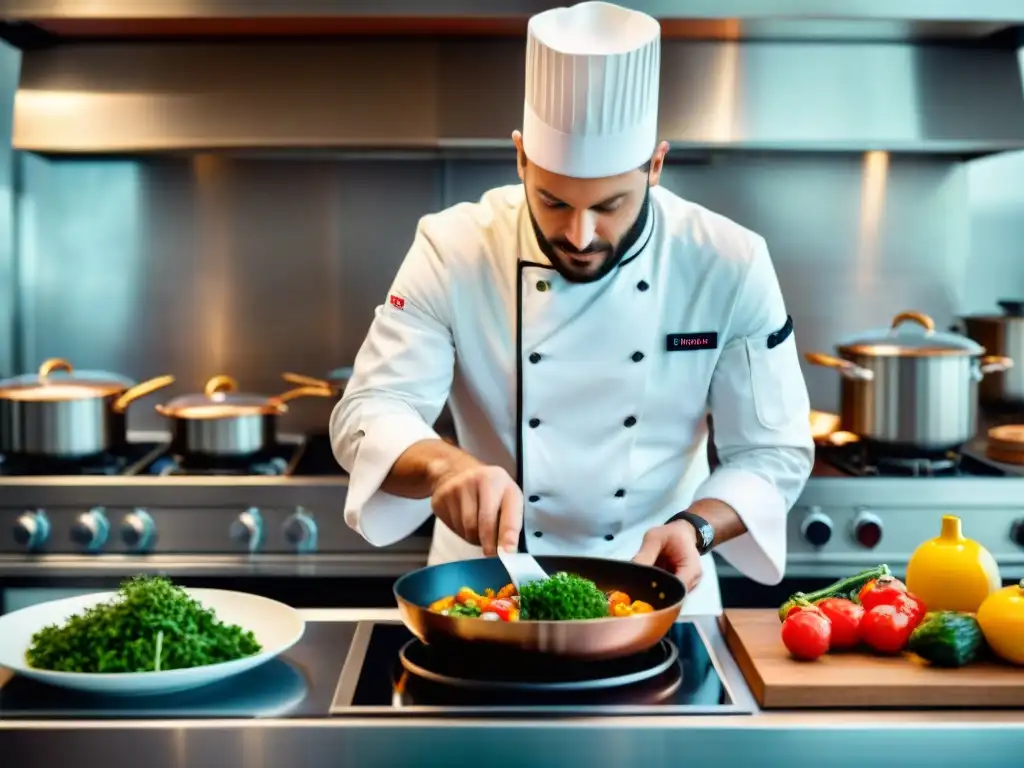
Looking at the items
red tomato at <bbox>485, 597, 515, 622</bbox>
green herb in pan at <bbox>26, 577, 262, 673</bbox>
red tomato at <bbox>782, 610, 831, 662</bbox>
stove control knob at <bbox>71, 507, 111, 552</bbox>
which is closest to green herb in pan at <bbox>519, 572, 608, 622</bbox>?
red tomato at <bbox>485, 597, 515, 622</bbox>

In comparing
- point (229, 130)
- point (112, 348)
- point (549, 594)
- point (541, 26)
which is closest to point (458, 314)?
point (541, 26)

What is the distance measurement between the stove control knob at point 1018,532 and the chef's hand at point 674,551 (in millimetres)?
1310

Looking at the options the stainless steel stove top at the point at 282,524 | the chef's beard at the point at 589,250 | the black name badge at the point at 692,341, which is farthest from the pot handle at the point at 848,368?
the chef's beard at the point at 589,250

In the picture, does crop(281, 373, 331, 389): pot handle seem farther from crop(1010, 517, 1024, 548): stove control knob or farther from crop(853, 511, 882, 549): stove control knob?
crop(1010, 517, 1024, 548): stove control knob

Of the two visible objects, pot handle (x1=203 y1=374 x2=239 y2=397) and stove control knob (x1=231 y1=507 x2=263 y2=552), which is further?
pot handle (x1=203 y1=374 x2=239 y2=397)

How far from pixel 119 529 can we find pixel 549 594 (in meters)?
1.64

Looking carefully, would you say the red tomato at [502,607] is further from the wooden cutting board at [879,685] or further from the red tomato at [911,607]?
the red tomato at [911,607]

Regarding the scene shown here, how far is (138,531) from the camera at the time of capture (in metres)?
2.89

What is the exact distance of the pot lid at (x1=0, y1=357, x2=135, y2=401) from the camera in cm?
306

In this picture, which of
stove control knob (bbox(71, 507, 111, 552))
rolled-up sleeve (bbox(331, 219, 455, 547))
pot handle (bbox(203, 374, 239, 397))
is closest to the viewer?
rolled-up sleeve (bbox(331, 219, 455, 547))

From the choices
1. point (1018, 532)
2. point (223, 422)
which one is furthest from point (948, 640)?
point (223, 422)

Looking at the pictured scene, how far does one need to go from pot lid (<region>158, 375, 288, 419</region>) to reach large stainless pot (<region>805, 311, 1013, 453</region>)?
50.6 inches

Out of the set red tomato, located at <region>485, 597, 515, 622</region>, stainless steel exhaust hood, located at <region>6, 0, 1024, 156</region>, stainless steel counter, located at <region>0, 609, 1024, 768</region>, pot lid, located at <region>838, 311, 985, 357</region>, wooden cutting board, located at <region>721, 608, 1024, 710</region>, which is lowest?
stainless steel counter, located at <region>0, 609, 1024, 768</region>

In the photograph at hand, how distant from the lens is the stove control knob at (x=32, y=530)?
290 centimetres
